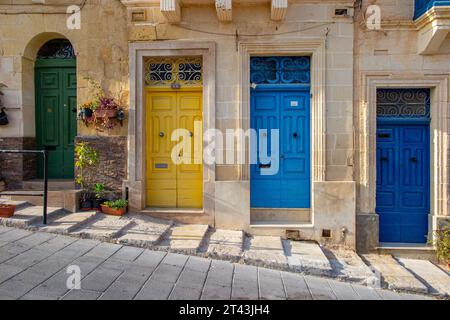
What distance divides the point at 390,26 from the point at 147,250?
554 cm

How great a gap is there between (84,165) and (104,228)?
1634 mm

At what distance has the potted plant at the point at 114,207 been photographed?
670 cm

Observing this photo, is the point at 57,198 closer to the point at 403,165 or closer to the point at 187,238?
the point at 187,238

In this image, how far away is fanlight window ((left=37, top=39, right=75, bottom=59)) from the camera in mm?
7504

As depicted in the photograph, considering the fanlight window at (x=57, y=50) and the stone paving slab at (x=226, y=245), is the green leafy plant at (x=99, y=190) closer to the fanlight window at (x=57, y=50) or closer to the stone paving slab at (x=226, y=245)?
the stone paving slab at (x=226, y=245)

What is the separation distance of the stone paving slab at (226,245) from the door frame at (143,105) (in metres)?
0.50

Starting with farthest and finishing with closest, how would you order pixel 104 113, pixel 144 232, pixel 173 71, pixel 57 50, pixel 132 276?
1. pixel 57 50
2. pixel 173 71
3. pixel 104 113
4. pixel 144 232
5. pixel 132 276

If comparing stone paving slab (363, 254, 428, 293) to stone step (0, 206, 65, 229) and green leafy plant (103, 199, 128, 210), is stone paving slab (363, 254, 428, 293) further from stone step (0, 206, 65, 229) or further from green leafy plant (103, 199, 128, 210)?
stone step (0, 206, 65, 229)

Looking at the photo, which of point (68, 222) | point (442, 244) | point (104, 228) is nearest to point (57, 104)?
point (68, 222)

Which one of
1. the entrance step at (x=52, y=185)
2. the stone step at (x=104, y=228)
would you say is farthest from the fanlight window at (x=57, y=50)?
the stone step at (x=104, y=228)

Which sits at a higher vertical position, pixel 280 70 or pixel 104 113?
pixel 280 70

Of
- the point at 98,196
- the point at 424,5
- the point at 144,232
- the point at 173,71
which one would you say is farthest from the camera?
the point at 173,71

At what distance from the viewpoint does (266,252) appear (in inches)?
226
